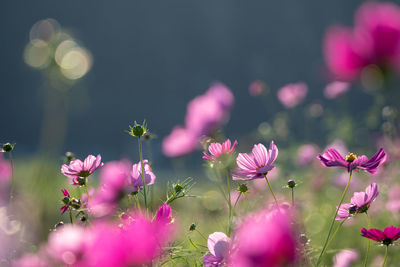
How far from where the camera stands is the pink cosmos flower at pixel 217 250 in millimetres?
535

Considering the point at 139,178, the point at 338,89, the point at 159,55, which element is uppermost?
the point at 159,55

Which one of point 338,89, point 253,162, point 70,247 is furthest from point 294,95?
point 70,247

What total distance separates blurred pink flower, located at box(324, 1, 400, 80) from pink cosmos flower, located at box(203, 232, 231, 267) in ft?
0.83

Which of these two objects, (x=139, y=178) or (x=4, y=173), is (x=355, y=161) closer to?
(x=139, y=178)

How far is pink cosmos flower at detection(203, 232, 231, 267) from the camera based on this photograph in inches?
21.0

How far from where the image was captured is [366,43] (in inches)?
16.0

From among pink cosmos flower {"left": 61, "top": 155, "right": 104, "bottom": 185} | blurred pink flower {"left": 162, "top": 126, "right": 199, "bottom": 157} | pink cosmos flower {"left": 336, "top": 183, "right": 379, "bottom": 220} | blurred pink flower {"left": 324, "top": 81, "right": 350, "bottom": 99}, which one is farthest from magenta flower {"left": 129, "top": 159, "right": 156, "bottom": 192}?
blurred pink flower {"left": 324, "top": 81, "right": 350, "bottom": 99}

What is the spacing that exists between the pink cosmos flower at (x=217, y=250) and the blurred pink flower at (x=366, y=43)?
25 centimetres

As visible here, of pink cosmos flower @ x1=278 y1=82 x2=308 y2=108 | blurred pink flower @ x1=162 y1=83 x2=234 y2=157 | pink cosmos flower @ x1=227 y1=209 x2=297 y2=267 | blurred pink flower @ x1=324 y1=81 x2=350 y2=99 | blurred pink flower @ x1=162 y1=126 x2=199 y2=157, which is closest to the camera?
pink cosmos flower @ x1=227 y1=209 x2=297 y2=267

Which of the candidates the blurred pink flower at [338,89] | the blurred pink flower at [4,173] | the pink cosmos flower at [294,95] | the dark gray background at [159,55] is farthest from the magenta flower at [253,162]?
the dark gray background at [159,55]

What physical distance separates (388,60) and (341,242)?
1250mm

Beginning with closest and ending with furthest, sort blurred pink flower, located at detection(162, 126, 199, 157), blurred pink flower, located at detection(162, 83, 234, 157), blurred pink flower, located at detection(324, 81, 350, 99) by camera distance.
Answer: blurred pink flower, located at detection(162, 83, 234, 157), blurred pink flower, located at detection(162, 126, 199, 157), blurred pink flower, located at detection(324, 81, 350, 99)

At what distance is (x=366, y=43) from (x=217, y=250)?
0.98 feet

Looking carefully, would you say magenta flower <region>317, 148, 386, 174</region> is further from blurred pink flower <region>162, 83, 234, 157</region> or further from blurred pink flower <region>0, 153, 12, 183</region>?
blurred pink flower <region>0, 153, 12, 183</region>
